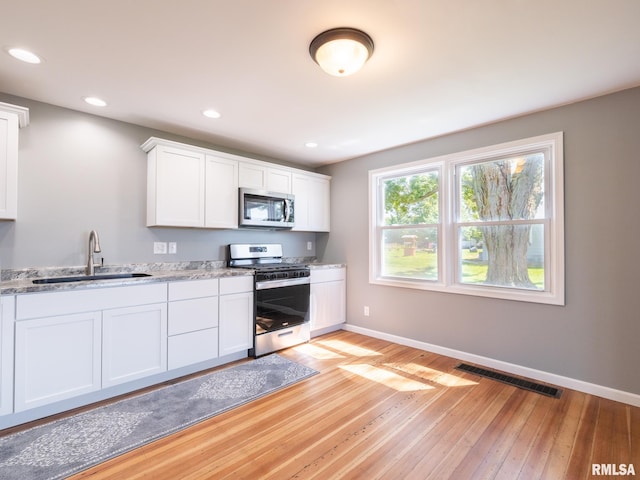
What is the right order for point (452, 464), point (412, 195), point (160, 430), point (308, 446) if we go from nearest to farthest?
1. point (452, 464)
2. point (308, 446)
3. point (160, 430)
4. point (412, 195)

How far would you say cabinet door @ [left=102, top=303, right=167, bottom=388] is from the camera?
2.33 metres

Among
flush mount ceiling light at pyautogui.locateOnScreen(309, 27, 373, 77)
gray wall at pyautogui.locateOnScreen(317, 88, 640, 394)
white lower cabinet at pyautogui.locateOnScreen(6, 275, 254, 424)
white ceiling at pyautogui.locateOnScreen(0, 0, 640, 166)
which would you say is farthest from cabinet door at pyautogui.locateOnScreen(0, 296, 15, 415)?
gray wall at pyautogui.locateOnScreen(317, 88, 640, 394)

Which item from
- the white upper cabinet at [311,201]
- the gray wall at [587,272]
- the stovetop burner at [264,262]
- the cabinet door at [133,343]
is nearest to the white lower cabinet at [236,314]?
the stovetop burner at [264,262]

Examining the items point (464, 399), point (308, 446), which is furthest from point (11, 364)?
point (464, 399)

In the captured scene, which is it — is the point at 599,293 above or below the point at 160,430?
above

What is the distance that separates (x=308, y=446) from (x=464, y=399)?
1.32 metres

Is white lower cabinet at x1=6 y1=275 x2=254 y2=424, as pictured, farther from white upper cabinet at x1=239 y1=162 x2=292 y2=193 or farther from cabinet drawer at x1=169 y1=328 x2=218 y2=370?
white upper cabinet at x1=239 y1=162 x2=292 y2=193

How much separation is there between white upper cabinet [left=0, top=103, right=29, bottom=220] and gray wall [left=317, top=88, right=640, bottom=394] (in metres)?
3.81

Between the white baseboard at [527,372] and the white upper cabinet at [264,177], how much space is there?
2.23 m

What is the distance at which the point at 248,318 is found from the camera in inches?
127

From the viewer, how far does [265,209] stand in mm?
3744

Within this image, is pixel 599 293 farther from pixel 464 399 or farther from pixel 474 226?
pixel 464 399

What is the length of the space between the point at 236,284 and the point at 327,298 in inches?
53.6

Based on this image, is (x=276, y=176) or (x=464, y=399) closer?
(x=464, y=399)
